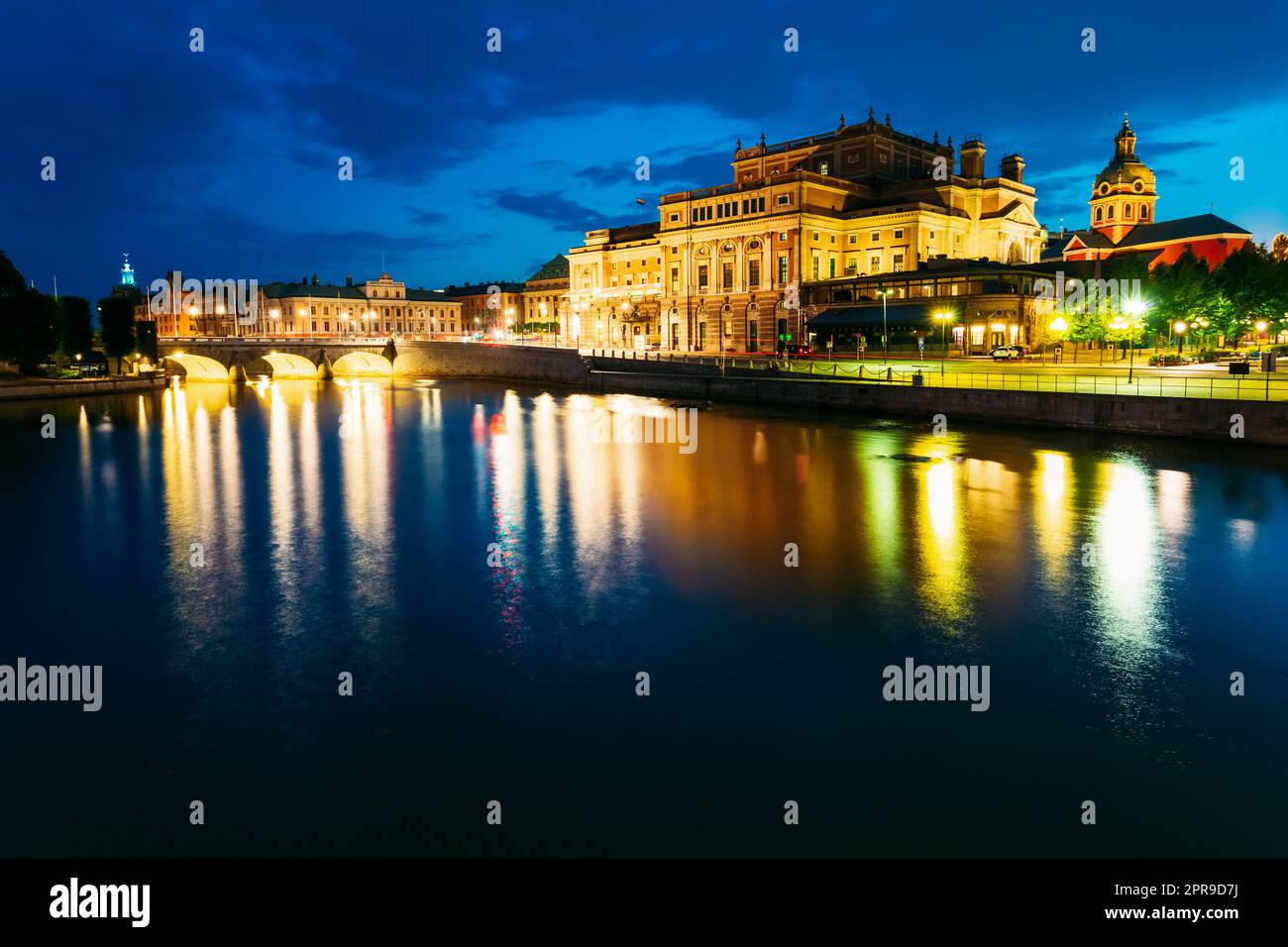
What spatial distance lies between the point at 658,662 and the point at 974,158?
111 m

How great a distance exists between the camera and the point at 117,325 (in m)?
92.2

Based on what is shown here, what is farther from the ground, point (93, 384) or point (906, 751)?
point (93, 384)

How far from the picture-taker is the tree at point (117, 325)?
90.3 m

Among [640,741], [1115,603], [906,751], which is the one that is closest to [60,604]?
[640,741]

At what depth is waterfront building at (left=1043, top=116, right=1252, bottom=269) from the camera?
9644 cm

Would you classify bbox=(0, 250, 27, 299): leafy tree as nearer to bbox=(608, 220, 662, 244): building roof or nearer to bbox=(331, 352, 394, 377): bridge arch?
bbox=(331, 352, 394, 377): bridge arch

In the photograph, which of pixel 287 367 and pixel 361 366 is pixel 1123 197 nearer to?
pixel 361 366

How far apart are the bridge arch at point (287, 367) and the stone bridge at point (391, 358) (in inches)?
34.8

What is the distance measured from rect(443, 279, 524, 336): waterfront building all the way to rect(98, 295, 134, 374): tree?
3515 inches

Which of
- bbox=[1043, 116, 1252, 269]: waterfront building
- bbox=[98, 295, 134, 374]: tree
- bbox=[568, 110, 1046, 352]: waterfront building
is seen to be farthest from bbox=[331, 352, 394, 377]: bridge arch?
bbox=[1043, 116, 1252, 269]: waterfront building
